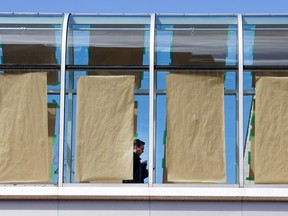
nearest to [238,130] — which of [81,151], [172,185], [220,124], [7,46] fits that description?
[220,124]

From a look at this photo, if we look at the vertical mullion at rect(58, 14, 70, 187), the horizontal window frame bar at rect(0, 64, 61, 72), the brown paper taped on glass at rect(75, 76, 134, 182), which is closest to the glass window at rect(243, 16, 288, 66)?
the brown paper taped on glass at rect(75, 76, 134, 182)

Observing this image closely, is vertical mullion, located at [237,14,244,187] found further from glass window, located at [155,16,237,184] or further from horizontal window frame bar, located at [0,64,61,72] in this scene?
horizontal window frame bar, located at [0,64,61,72]

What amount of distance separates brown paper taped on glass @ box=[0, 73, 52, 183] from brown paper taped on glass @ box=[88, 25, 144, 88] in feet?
3.49

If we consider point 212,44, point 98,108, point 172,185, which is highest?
point 212,44

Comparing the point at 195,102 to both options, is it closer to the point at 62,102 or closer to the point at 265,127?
the point at 265,127

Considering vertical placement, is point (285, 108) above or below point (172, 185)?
above

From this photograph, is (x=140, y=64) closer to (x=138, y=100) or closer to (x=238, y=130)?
(x=138, y=100)

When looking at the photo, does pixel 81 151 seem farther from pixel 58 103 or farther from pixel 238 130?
pixel 238 130

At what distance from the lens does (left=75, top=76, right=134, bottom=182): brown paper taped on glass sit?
1950cm

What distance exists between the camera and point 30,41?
19.9 m

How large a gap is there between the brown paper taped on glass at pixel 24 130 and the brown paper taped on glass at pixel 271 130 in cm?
383

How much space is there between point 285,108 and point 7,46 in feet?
17.2

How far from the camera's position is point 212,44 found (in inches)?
776

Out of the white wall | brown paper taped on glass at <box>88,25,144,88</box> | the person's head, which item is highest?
brown paper taped on glass at <box>88,25,144,88</box>
